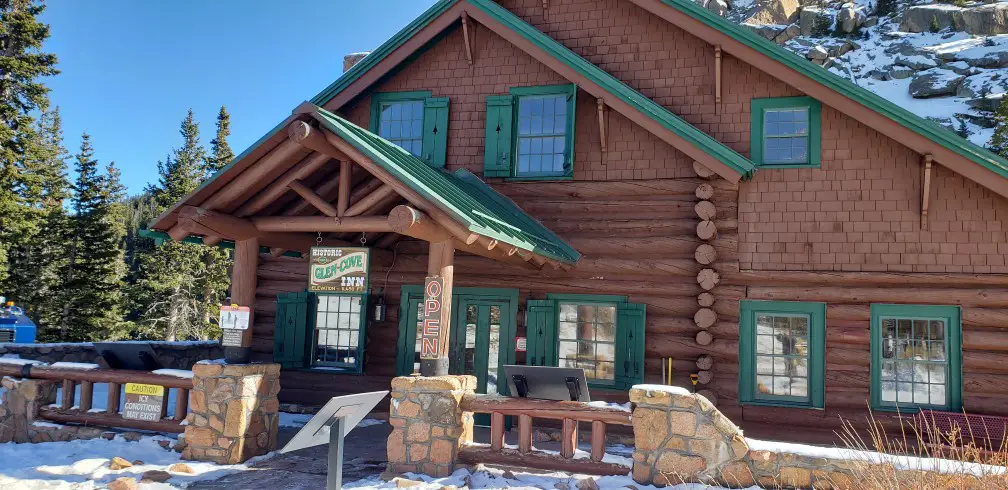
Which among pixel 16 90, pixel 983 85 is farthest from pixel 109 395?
pixel 983 85

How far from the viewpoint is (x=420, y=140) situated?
12.4 m

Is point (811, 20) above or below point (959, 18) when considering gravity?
above

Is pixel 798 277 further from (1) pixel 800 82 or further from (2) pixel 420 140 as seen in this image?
(2) pixel 420 140

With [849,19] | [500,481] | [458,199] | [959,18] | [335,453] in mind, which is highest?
[849,19]

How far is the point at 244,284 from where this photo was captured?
878cm

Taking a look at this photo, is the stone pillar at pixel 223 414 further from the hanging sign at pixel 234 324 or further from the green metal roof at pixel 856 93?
the green metal roof at pixel 856 93

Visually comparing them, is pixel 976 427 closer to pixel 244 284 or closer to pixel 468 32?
pixel 468 32

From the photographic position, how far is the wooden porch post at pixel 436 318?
25.7 feet


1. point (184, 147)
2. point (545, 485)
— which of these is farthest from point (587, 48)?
point (184, 147)

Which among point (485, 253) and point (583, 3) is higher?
point (583, 3)

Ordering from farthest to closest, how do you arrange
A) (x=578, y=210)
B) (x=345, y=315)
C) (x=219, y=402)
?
(x=345, y=315) < (x=578, y=210) < (x=219, y=402)

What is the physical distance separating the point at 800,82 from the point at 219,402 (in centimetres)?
945

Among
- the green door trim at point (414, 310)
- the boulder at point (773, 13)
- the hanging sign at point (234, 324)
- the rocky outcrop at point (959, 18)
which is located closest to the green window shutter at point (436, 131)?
the green door trim at point (414, 310)

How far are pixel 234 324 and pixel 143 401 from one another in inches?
75.1
